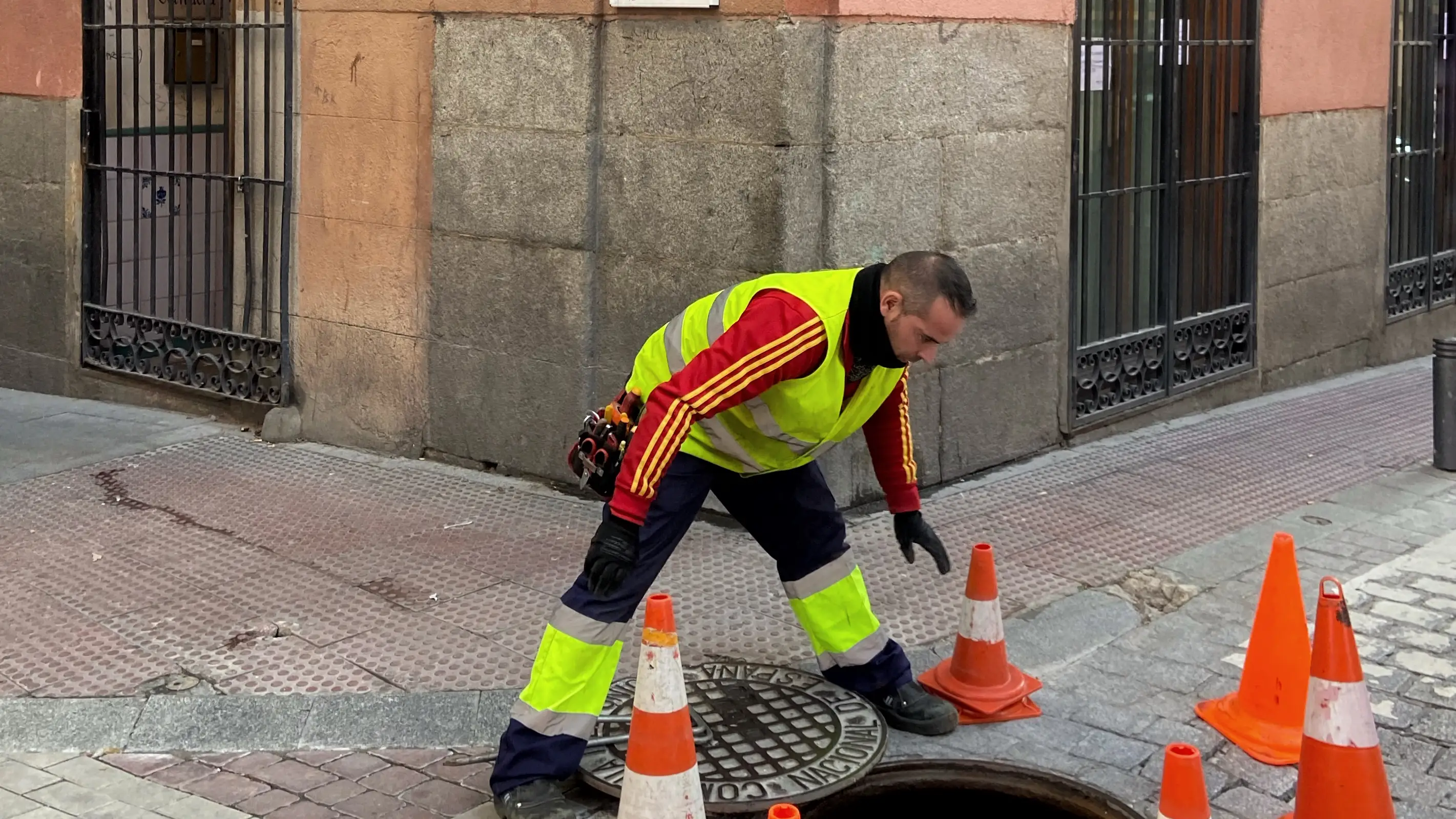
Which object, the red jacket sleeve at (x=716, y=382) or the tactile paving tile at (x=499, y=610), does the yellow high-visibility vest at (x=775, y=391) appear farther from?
the tactile paving tile at (x=499, y=610)

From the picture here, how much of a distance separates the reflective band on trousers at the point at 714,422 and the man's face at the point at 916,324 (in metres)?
0.45

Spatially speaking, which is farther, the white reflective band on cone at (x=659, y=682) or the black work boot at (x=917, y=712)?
the black work boot at (x=917, y=712)

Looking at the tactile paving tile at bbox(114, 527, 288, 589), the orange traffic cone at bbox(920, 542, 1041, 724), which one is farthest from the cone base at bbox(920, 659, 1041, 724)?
the tactile paving tile at bbox(114, 527, 288, 589)

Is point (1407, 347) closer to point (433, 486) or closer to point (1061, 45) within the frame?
point (1061, 45)

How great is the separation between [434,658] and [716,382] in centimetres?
183

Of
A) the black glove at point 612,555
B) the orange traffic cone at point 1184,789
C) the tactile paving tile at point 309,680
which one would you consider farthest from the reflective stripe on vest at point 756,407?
the tactile paving tile at point 309,680

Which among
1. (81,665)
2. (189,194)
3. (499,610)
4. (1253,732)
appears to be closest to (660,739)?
(1253,732)

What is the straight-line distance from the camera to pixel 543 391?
7223 mm

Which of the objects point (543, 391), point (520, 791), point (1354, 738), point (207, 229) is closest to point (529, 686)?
point (520, 791)

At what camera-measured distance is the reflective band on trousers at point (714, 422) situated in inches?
167

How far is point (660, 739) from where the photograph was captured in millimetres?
3715

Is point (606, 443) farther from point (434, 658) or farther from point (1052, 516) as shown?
point (1052, 516)

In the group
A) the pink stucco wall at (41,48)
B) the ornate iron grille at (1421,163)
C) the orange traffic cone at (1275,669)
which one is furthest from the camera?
the ornate iron grille at (1421,163)

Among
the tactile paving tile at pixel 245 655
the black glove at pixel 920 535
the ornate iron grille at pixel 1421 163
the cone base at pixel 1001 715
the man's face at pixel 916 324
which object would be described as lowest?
the cone base at pixel 1001 715
